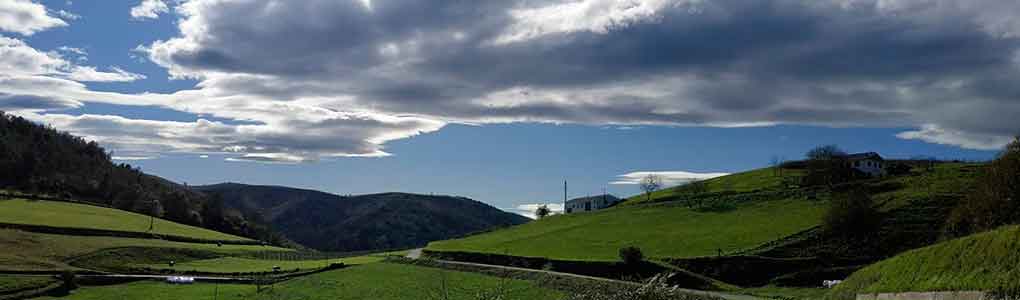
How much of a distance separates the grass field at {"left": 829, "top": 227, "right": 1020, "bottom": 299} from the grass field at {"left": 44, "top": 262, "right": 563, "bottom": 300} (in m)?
27.5

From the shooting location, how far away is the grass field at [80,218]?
95.8 metres

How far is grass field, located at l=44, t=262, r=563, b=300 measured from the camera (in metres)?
58.2

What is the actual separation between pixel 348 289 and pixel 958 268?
5014cm

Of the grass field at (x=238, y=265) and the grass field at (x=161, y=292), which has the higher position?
the grass field at (x=238, y=265)

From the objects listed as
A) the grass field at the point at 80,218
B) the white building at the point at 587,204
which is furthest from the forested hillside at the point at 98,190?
the white building at the point at 587,204

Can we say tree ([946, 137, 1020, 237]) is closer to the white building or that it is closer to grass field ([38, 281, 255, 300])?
grass field ([38, 281, 255, 300])

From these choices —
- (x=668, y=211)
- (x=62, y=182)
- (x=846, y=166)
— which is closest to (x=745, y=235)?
(x=668, y=211)

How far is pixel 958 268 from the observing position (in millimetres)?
23766

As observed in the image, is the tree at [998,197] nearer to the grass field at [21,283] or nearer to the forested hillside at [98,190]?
the grass field at [21,283]

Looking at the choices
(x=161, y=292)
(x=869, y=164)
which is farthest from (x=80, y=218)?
(x=869, y=164)

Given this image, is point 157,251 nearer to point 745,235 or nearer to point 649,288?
point 745,235

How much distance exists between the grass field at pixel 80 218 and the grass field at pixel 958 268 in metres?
93.3

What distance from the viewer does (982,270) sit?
21766 millimetres

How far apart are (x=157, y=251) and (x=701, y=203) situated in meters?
70.8
